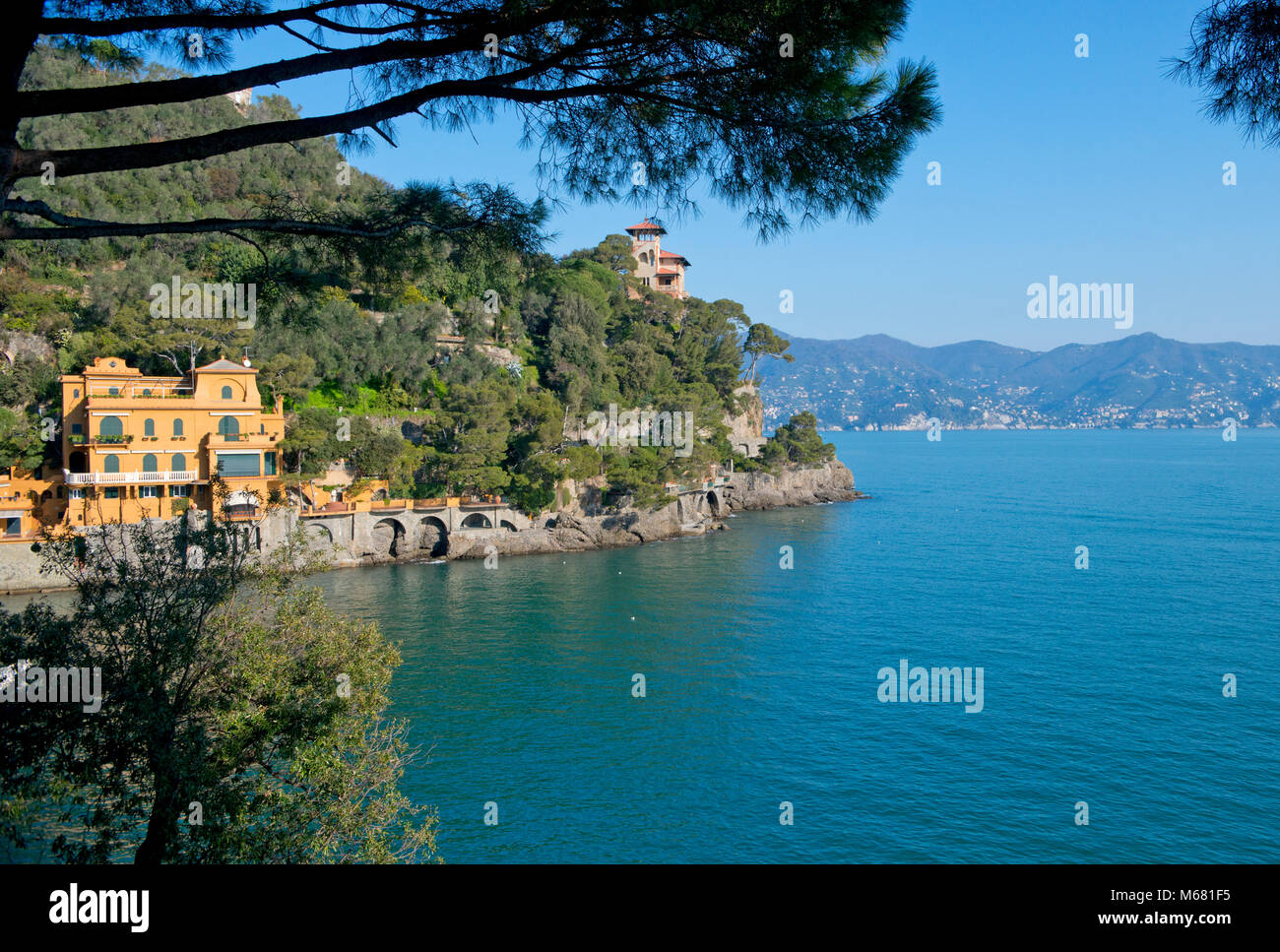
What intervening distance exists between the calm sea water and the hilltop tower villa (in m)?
37.3

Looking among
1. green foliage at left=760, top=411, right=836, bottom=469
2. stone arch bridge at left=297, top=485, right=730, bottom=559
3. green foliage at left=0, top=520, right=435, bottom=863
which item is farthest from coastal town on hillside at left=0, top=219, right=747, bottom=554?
green foliage at left=760, top=411, right=836, bottom=469

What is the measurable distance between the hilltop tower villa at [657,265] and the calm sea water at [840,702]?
122ft

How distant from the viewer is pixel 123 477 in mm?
31703

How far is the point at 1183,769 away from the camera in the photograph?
1681cm

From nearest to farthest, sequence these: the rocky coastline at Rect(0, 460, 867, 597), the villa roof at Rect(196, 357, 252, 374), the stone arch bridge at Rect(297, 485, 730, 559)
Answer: the rocky coastline at Rect(0, 460, 867, 597)
the villa roof at Rect(196, 357, 252, 374)
the stone arch bridge at Rect(297, 485, 730, 559)

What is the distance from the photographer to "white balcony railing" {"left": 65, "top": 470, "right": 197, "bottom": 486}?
3105cm

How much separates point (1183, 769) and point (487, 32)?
18964 mm

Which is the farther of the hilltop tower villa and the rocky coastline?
the hilltop tower villa

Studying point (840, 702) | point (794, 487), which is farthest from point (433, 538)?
point (794, 487)

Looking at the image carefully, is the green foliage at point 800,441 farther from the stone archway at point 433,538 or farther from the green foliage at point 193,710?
the green foliage at point 193,710

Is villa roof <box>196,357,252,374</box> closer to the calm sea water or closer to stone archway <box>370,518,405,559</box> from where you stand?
stone archway <box>370,518,405,559</box>
